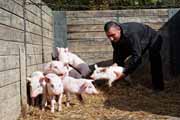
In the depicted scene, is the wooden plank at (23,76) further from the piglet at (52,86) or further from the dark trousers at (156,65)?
the dark trousers at (156,65)

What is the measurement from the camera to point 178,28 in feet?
28.5

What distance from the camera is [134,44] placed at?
671 cm

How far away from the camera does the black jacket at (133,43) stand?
21.7ft

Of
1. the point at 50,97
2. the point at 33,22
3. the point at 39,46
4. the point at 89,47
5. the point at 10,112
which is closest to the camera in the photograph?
the point at 10,112

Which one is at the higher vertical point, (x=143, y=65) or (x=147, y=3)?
(x=147, y=3)

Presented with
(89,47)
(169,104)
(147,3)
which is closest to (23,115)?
(169,104)

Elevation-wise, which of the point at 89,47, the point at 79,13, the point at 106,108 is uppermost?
the point at 79,13

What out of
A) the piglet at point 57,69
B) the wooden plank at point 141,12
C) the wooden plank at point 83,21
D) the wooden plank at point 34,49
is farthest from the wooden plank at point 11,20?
the wooden plank at point 141,12

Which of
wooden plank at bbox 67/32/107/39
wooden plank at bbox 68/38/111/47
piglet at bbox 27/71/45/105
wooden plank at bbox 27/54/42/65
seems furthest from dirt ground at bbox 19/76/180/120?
wooden plank at bbox 67/32/107/39

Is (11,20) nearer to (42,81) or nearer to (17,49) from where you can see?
(17,49)

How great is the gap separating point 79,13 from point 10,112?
4.31 meters

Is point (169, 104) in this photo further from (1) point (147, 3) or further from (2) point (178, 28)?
(1) point (147, 3)

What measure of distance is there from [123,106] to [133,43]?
102cm

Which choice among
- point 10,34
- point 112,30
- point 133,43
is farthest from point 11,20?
point 133,43
